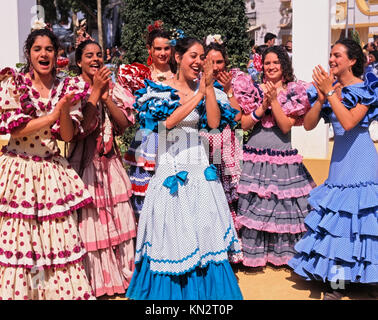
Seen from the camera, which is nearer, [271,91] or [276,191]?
[271,91]

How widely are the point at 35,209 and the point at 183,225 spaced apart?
110 cm

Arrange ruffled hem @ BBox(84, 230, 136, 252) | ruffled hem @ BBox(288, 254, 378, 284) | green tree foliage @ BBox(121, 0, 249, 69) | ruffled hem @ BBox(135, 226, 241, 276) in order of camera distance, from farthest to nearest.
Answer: green tree foliage @ BBox(121, 0, 249, 69) → ruffled hem @ BBox(84, 230, 136, 252) → ruffled hem @ BBox(288, 254, 378, 284) → ruffled hem @ BBox(135, 226, 241, 276)

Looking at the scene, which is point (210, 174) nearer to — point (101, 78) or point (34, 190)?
point (101, 78)

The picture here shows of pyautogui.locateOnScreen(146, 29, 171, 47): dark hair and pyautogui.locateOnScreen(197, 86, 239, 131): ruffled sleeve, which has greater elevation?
pyautogui.locateOnScreen(146, 29, 171, 47): dark hair

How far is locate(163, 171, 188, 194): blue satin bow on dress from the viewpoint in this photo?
3764mm

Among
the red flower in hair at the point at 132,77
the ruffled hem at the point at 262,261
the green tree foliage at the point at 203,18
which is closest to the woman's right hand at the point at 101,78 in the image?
the red flower in hair at the point at 132,77

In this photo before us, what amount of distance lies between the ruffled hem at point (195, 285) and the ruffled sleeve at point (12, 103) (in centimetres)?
151

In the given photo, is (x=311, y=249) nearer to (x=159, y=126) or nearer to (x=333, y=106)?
(x=333, y=106)

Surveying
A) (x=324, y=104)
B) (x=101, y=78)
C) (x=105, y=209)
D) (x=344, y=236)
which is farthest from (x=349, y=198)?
(x=101, y=78)

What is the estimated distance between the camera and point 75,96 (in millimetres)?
3777

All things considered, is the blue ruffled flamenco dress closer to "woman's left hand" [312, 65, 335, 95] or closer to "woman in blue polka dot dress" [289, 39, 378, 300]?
"woman in blue polka dot dress" [289, 39, 378, 300]

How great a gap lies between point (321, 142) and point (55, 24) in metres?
23.2

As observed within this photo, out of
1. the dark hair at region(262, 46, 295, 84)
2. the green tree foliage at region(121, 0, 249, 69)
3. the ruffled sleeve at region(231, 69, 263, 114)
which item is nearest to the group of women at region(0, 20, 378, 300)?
the ruffled sleeve at region(231, 69, 263, 114)

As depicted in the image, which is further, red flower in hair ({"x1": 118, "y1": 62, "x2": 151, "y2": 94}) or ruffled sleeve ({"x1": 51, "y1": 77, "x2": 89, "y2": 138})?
red flower in hair ({"x1": 118, "y1": 62, "x2": 151, "y2": 94})
